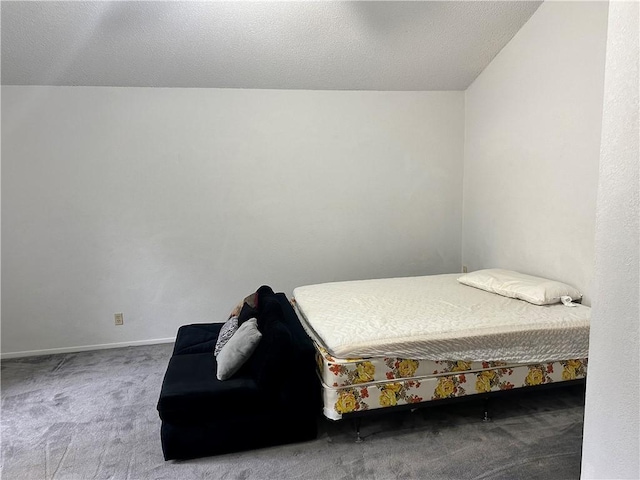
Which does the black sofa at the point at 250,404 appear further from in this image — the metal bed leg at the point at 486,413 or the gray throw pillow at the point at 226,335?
the metal bed leg at the point at 486,413

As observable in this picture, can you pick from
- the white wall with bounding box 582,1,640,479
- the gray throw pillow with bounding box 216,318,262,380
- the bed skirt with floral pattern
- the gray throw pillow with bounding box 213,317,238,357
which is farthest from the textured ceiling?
the white wall with bounding box 582,1,640,479

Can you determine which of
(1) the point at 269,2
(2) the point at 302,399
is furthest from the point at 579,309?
(1) the point at 269,2

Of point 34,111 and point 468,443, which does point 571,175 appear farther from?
point 34,111

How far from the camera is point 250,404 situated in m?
2.26

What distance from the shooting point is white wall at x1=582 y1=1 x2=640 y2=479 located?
38.5 inches

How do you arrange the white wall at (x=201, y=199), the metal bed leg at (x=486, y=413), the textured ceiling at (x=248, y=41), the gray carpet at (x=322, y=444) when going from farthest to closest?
the white wall at (x=201, y=199), the textured ceiling at (x=248, y=41), the metal bed leg at (x=486, y=413), the gray carpet at (x=322, y=444)

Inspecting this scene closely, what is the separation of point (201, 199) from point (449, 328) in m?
2.49

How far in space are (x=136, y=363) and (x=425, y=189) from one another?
9.97ft

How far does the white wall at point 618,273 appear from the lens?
0.98 metres

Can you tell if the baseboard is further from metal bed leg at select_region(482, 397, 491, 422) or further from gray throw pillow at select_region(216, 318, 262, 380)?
metal bed leg at select_region(482, 397, 491, 422)

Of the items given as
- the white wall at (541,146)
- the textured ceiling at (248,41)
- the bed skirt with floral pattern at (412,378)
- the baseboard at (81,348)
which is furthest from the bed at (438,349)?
the textured ceiling at (248,41)

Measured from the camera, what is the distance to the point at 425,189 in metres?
4.35

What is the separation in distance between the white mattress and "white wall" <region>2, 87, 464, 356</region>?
1.28 m

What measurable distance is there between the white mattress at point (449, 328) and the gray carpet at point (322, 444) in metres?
0.39
